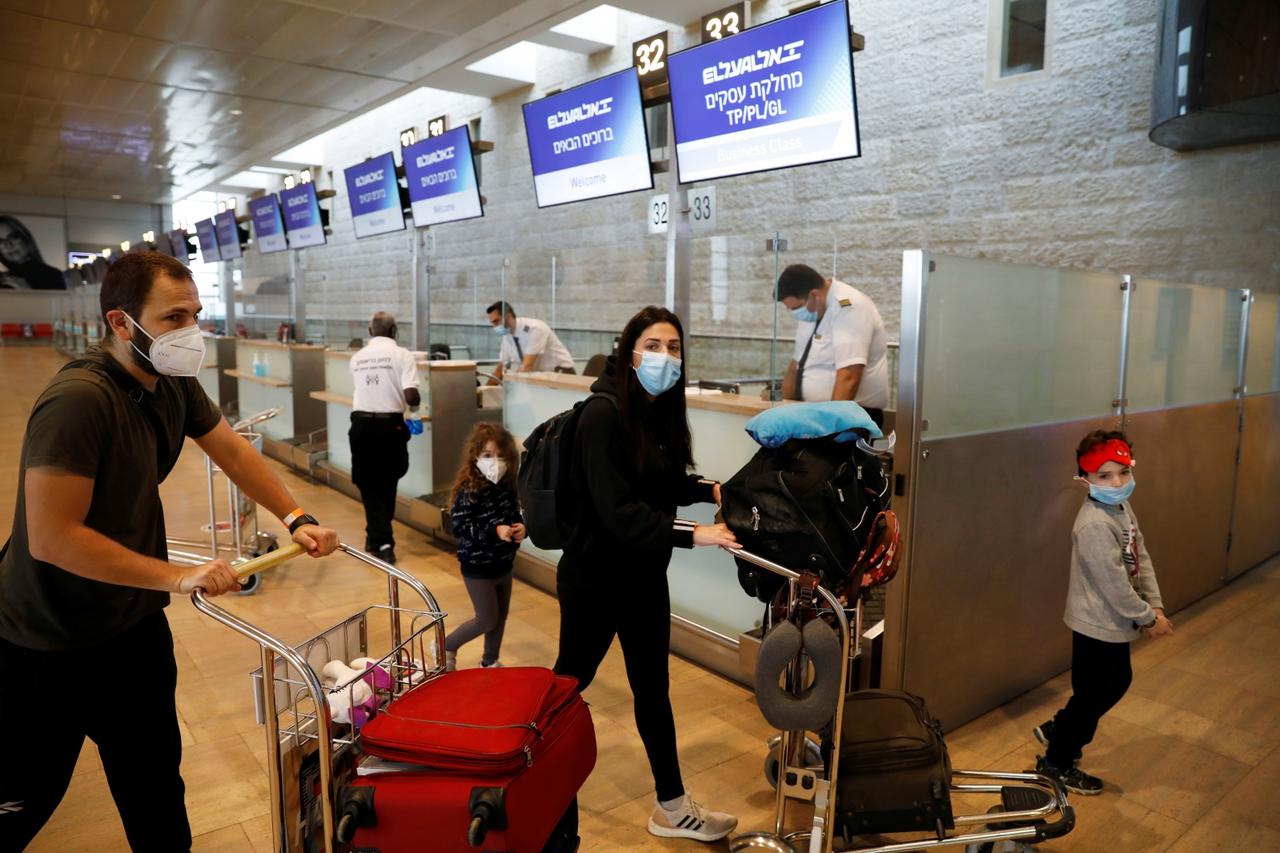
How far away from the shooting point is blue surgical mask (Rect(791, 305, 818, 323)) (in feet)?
14.3

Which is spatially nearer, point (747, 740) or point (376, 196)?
point (747, 740)

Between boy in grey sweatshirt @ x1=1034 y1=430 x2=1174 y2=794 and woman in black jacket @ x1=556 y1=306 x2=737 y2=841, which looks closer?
woman in black jacket @ x1=556 y1=306 x2=737 y2=841

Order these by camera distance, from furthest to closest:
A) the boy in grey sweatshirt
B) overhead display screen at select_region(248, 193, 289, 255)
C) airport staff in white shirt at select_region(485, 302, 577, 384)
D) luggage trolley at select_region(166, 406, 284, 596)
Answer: overhead display screen at select_region(248, 193, 289, 255) < airport staff in white shirt at select_region(485, 302, 577, 384) < luggage trolley at select_region(166, 406, 284, 596) < the boy in grey sweatshirt

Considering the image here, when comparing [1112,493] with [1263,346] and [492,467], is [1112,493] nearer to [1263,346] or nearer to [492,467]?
[492,467]

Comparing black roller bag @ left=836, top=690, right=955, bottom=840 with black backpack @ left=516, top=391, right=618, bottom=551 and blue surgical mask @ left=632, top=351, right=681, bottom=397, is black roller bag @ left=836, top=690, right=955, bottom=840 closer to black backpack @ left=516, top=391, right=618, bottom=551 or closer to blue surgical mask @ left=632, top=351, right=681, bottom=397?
black backpack @ left=516, top=391, right=618, bottom=551

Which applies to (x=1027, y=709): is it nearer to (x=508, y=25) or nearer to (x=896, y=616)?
(x=896, y=616)

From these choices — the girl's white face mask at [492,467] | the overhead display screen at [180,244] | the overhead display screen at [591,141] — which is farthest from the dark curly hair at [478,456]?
the overhead display screen at [180,244]

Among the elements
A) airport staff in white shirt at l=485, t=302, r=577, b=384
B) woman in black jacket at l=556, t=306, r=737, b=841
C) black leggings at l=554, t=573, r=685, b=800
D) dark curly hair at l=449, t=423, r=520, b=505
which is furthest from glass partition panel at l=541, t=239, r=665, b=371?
black leggings at l=554, t=573, r=685, b=800

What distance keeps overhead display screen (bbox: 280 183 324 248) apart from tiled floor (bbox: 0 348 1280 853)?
8531mm

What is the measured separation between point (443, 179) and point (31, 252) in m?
27.0

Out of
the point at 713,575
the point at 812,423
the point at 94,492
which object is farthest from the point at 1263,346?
the point at 94,492

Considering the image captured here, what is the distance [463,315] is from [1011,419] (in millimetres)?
7921

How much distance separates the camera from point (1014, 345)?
136 inches

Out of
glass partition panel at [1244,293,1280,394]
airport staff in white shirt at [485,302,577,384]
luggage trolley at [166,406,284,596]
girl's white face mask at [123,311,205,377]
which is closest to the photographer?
girl's white face mask at [123,311,205,377]
